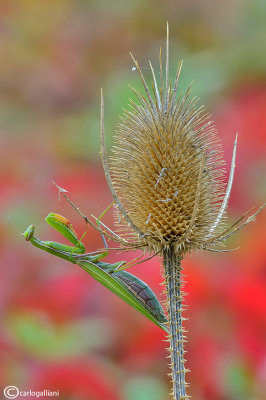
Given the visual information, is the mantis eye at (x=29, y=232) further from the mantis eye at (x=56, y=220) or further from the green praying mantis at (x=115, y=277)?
the mantis eye at (x=56, y=220)

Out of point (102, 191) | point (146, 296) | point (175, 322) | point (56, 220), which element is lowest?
point (175, 322)

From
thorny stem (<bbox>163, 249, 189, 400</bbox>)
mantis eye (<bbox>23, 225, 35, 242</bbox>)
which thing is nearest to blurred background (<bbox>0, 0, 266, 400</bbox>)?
mantis eye (<bbox>23, 225, 35, 242</bbox>)

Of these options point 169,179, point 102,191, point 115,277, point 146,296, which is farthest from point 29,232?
point 102,191

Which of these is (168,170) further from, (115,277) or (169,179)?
(115,277)

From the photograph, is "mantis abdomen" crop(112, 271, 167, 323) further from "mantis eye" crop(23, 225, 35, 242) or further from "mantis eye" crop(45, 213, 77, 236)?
"mantis eye" crop(23, 225, 35, 242)

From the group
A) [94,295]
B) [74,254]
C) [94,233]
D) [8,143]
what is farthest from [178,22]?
[74,254]

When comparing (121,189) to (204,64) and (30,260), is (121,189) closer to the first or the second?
(30,260)

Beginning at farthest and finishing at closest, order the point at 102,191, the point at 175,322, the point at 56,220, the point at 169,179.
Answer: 1. the point at 102,191
2. the point at 56,220
3. the point at 169,179
4. the point at 175,322
